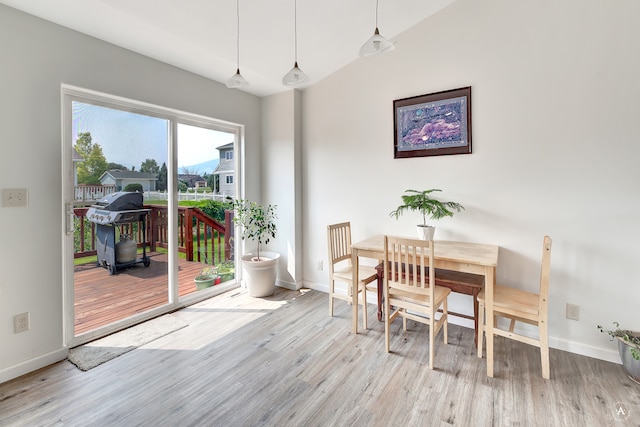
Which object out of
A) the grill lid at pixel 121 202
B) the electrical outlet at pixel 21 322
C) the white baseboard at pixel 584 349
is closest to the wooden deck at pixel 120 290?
the electrical outlet at pixel 21 322

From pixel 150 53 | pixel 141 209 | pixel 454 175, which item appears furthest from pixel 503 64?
pixel 141 209

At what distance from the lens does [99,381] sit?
2.00m

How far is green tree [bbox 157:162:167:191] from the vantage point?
2963 mm

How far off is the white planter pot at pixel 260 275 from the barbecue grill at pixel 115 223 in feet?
3.63

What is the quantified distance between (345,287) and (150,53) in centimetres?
314

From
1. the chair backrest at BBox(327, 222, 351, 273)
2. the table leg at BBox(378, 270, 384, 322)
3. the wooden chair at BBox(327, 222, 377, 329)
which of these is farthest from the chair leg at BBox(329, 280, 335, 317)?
the table leg at BBox(378, 270, 384, 322)

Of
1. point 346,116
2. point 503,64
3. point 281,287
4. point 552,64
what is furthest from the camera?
point 281,287

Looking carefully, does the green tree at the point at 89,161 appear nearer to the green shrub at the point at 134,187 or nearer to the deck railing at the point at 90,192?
the deck railing at the point at 90,192

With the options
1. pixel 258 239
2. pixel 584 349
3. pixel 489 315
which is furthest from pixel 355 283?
pixel 584 349

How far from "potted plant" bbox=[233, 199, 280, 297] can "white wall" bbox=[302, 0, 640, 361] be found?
1.42 meters

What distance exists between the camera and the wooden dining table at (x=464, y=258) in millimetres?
2068

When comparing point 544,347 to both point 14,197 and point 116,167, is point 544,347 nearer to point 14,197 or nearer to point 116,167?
point 116,167

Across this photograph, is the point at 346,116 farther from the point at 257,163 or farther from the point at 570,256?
the point at 570,256

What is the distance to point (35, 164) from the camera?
209 centimetres
